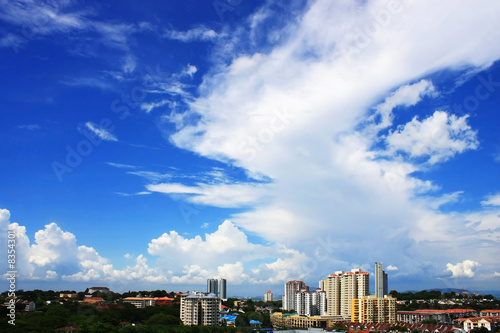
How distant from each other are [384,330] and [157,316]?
11955 mm

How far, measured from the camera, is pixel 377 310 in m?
26.8

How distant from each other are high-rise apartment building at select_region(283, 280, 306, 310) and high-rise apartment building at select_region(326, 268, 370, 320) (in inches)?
394

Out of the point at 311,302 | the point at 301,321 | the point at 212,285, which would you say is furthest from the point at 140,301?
the point at 212,285

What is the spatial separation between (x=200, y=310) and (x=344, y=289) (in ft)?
40.0

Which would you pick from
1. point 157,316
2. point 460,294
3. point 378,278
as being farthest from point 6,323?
point 460,294

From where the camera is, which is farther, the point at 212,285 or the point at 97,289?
the point at 212,285

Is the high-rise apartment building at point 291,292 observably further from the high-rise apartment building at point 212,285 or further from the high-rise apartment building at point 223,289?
the high-rise apartment building at point 223,289

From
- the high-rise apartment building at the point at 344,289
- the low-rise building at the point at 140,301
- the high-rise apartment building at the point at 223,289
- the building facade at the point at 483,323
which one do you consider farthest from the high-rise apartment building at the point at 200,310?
the high-rise apartment building at the point at 223,289

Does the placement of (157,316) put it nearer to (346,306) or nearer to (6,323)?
(6,323)

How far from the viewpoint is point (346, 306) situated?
30.4 meters

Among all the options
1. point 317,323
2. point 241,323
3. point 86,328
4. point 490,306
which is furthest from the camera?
point 490,306

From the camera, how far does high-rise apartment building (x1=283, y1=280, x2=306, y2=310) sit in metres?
42.2

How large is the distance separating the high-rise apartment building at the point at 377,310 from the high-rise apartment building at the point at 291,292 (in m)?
15.2

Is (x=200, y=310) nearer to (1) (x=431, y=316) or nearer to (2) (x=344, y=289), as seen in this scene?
(2) (x=344, y=289)
